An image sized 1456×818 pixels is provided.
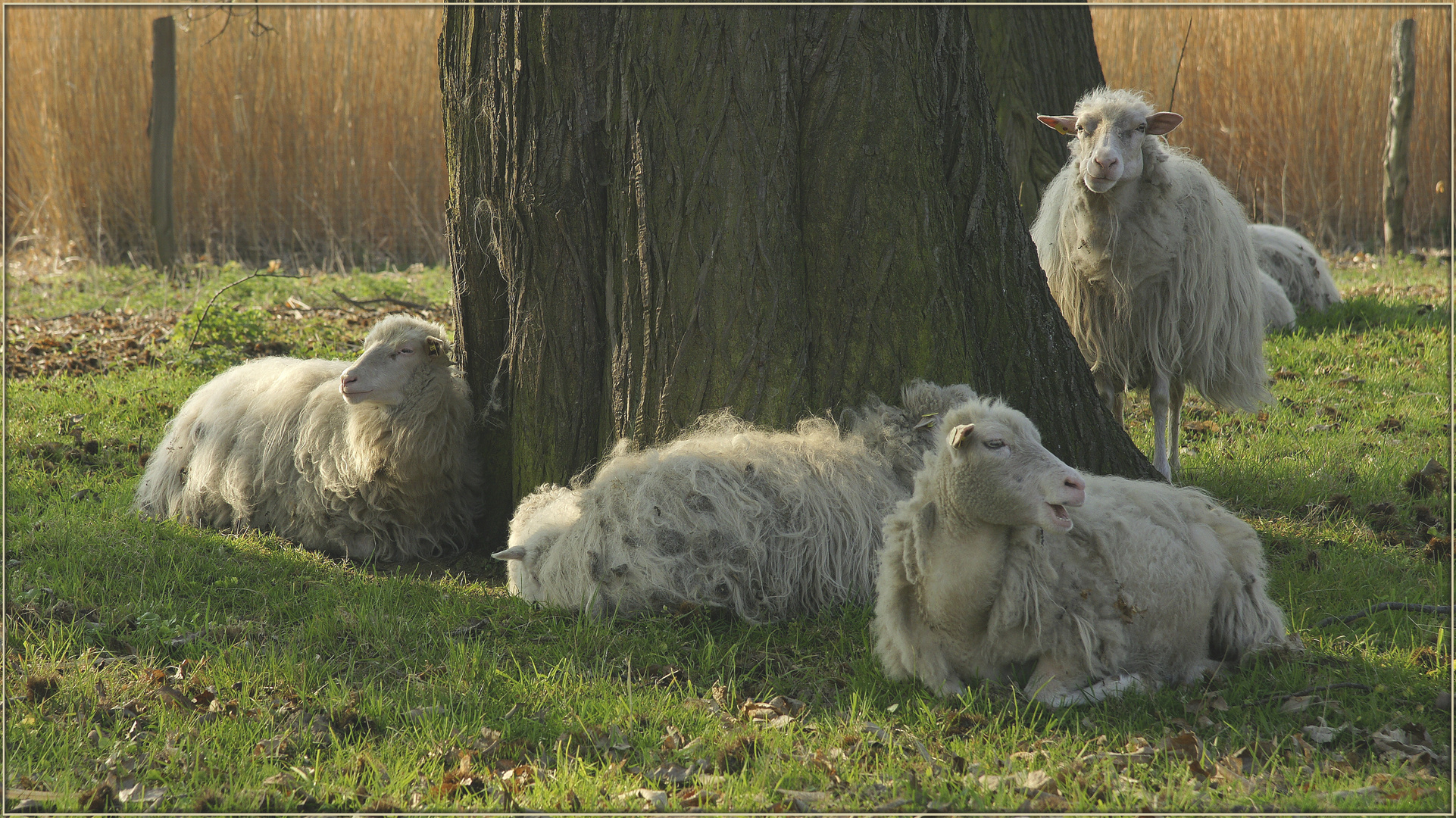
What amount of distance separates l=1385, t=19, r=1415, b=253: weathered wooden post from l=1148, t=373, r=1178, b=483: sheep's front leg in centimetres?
867

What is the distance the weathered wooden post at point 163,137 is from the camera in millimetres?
11797

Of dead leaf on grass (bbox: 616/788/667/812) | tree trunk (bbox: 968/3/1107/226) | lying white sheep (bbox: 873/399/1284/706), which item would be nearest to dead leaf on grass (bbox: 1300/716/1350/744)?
lying white sheep (bbox: 873/399/1284/706)

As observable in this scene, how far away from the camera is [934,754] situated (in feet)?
9.35

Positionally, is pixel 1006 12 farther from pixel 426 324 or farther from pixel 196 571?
pixel 196 571

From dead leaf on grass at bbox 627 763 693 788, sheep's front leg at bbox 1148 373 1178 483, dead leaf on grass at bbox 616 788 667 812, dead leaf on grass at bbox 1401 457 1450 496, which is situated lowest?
dead leaf on grass at bbox 627 763 693 788

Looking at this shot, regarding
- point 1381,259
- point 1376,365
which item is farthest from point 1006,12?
point 1381,259

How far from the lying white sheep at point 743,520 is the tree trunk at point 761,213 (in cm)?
21

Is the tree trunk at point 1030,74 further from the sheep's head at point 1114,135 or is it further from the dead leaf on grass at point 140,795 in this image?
the dead leaf on grass at point 140,795

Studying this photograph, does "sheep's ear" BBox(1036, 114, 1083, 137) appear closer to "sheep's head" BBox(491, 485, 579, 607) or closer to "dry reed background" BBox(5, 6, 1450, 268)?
"sheep's head" BBox(491, 485, 579, 607)

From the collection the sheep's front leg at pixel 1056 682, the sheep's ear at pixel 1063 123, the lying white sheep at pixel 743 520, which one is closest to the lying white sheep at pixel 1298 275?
the sheep's ear at pixel 1063 123

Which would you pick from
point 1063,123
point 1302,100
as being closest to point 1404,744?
point 1063,123

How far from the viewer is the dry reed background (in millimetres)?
12562

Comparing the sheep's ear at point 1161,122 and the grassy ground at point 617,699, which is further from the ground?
the sheep's ear at point 1161,122

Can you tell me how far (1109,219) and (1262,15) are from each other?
392 inches
